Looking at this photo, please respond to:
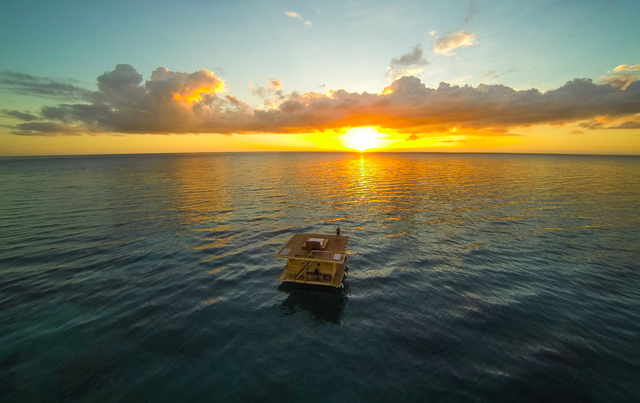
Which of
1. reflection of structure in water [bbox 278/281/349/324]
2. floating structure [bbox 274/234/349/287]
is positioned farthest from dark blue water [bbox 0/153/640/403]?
floating structure [bbox 274/234/349/287]

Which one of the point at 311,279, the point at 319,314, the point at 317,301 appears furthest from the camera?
the point at 311,279

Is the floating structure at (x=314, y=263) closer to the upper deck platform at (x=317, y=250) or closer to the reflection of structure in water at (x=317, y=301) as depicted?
the upper deck platform at (x=317, y=250)

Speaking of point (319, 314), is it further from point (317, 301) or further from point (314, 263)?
point (314, 263)

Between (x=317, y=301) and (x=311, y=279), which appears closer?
(x=317, y=301)

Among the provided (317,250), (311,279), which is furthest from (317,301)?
(317,250)

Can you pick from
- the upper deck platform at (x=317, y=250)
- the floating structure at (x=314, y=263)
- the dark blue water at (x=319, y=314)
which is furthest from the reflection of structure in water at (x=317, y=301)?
the upper deck platform at (x=317, y=250)

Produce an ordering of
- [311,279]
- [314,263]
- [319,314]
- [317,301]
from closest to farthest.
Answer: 1. [319,314]
2. [317,301]
3. [311,279]
4. [314,263]
